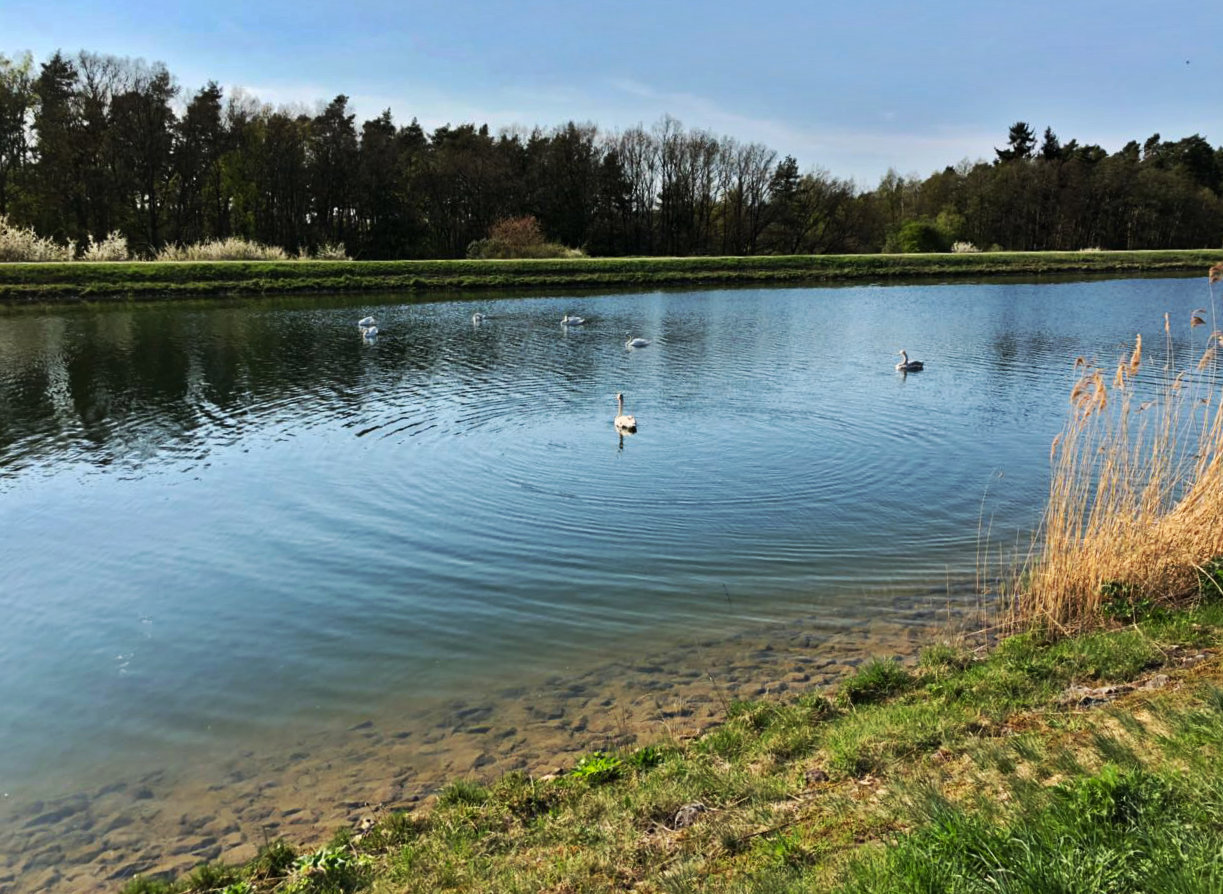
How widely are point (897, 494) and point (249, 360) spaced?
66.2 ft

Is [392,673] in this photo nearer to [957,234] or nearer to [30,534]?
[30,534]

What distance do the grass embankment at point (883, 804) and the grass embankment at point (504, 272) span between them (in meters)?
46.0

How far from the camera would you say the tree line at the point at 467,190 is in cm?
6431

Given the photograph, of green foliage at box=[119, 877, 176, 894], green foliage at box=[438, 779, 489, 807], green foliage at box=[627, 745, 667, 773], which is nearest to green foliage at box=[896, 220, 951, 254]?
green foliage at box=[627, 745, 667, 773]

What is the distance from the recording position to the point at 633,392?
20359 millimetres

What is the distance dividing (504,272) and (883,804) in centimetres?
5026

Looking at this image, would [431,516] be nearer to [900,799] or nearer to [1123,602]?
[1123,602]

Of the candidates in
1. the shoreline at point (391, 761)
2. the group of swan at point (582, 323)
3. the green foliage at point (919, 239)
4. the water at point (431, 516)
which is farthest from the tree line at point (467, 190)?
the shoreline at point (391, 761)

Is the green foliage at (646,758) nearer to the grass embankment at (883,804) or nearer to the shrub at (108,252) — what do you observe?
the grass embankment at (883,804)

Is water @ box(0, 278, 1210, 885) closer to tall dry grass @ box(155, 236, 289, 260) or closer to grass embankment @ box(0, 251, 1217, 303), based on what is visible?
grass embankment @ box(0, 251, 1217, 303)

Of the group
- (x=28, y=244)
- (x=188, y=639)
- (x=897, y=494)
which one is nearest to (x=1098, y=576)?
(x=897, y=494)

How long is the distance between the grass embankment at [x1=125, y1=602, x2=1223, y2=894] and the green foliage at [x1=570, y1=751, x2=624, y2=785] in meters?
0.02

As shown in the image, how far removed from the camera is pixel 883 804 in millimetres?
4371

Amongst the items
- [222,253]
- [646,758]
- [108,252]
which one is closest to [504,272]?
[222,253]
